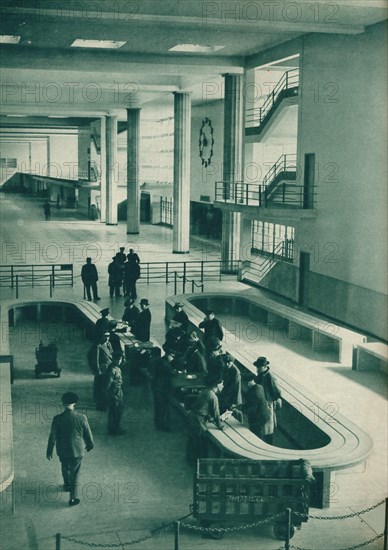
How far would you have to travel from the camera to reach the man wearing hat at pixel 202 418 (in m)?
10.4

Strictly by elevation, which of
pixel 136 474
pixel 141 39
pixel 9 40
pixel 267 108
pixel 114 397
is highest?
pixel 9 40

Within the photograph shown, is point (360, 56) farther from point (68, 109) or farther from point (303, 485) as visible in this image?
point (68, 109)

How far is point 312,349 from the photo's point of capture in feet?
A: 59.7

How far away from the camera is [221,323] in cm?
2147

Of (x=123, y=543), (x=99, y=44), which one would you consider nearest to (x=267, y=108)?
(x=99, y=44)

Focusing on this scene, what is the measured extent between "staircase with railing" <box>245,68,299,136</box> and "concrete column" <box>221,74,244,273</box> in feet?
1.40

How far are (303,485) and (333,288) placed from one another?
513 inches

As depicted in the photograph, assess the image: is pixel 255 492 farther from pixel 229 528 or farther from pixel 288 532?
pixel 288 532

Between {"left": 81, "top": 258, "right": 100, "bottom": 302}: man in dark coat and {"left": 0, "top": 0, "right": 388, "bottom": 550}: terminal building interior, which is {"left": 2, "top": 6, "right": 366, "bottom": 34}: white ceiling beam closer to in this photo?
{"left": 0, "top": 0, "right": 388, "bottom": 550}: terminal building interior

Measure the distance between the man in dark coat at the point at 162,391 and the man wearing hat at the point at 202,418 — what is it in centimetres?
123

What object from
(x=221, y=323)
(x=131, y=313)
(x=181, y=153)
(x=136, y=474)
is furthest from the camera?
(x=181, y=153)

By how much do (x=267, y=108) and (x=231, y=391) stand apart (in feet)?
60.6

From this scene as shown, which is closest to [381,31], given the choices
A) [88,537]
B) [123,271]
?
[123,271]

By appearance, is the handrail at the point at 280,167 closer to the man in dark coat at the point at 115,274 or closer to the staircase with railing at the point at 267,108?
the staircase with railing at the point at 267,108
